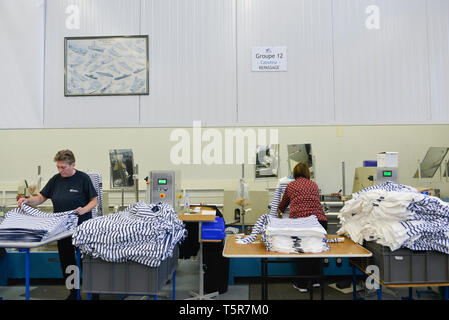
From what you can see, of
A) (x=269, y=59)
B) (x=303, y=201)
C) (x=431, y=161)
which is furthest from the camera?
(x=269, y=59)

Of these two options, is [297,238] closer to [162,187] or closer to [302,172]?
[302,172]

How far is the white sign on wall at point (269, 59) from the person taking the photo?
14.7ft

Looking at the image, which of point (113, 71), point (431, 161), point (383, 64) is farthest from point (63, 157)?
point (431, 161)

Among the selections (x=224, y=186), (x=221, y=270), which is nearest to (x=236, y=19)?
(x=224, y=186)

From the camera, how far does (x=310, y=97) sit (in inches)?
176

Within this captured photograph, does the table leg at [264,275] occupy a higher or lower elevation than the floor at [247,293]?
higher

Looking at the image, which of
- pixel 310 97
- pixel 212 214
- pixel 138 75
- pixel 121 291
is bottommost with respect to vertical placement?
pixel 121 291

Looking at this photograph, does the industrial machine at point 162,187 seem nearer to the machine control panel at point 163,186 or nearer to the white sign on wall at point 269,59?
the machine control panel at point 163,186

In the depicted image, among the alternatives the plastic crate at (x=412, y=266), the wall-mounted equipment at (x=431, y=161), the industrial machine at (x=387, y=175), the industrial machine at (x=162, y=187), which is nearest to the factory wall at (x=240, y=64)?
the wall-mounted equipment at (x=431, y=161)

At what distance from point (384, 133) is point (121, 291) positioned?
4454 mm

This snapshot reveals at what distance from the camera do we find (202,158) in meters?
4.93

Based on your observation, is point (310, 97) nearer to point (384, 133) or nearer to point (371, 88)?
point (371, 88)

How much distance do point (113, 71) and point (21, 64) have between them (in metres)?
1.25

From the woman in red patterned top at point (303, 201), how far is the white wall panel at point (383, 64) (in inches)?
65.8
